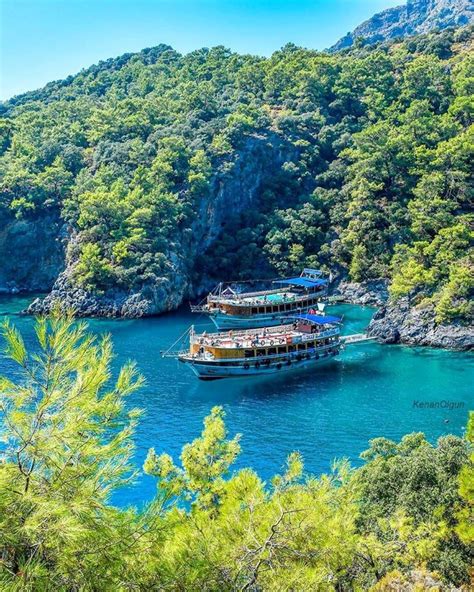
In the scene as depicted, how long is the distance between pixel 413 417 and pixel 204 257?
3522 centimetres

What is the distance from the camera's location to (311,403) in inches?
1350

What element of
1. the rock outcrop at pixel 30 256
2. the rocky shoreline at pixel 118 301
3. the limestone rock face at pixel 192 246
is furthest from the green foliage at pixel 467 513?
the rock outcrop at pixel 30 256

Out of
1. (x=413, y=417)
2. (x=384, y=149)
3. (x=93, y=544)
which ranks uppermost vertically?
(x=384, y=149)

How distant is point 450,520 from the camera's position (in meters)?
16.3

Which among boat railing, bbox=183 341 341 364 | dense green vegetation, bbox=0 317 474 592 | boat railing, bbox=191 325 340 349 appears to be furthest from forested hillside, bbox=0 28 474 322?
dense green vegetation, bbox=0 317 474 592

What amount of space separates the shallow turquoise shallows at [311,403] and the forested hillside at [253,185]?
8141 millimetres

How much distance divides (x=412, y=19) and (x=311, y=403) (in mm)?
147009

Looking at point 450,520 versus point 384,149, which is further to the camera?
point 384,149

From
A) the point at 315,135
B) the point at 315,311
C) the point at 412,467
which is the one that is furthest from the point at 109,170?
the point at 412,467

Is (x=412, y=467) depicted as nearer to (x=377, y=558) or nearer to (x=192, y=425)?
(x=377, y=558)

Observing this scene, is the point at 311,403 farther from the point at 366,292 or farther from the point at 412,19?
the point at 412,19

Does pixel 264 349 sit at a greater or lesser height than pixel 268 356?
greater

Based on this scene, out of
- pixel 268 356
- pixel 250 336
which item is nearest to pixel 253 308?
pixel 250 336

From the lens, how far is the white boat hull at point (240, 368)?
3838cm
